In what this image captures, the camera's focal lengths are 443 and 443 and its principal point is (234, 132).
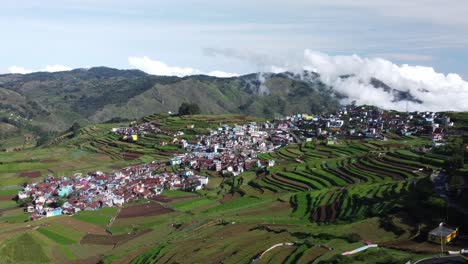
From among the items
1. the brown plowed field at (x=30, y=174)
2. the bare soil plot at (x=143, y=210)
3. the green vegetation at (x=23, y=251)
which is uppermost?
the brown plowed field at (x=30, y=174)

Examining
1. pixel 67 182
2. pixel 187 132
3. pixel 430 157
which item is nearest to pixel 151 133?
pixel 187 132

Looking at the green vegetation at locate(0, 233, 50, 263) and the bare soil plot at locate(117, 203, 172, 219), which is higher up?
the bare soil plot at locate(117, 203, 172, 219)

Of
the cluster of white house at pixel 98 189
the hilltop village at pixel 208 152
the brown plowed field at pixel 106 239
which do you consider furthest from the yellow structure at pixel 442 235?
the hilltop village at pixel 208 152

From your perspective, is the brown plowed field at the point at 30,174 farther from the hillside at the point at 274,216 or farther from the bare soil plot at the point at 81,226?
the bare soil plot at the point at 81,226

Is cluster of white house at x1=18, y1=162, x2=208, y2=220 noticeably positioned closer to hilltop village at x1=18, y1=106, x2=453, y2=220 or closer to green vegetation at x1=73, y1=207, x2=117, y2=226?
hilltop village at x1=18, y1=106, x2=453, y2=220

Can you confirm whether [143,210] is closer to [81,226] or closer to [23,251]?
[81,226]

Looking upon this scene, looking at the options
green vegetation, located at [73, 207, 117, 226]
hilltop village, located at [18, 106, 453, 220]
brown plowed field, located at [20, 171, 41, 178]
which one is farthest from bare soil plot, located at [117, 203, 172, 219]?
brown plowed field, located at [20, 171, 41, 178]
